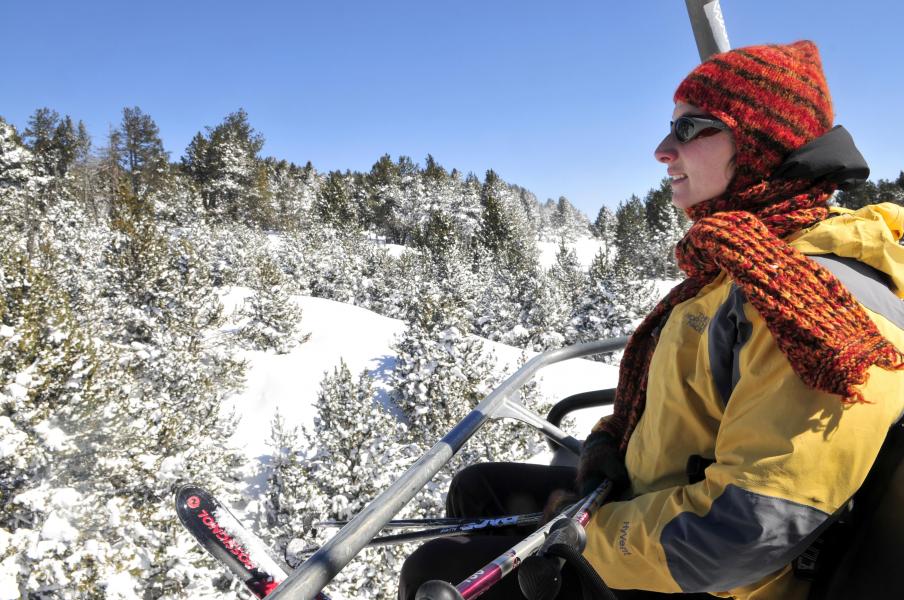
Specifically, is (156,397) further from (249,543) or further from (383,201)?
(383,201)

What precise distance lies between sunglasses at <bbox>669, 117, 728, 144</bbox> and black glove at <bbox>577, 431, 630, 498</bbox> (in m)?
1.23

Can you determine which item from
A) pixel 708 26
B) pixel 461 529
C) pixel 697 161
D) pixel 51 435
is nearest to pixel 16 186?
pixel 51 435

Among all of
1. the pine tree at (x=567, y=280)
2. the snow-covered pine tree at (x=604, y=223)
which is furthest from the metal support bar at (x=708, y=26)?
the snow-covered pine tree at (x=604, y=223)

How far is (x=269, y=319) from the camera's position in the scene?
33.7m

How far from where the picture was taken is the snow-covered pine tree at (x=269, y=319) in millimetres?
33562

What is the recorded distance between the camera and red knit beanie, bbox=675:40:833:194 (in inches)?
66.6

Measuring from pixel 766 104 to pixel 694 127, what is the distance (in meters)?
0.23

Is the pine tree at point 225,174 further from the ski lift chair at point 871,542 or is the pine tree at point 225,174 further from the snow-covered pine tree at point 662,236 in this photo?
the ski lift chair at point 871,542

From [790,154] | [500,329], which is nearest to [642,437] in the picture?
[790,154]

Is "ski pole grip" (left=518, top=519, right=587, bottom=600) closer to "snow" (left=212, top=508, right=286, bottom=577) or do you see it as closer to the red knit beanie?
the red knit beanie

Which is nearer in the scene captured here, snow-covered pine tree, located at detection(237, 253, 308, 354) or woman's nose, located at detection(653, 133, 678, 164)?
woman's nose, located at detection(653, 133, 678, 164)

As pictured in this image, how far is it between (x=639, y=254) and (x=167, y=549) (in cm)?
6476

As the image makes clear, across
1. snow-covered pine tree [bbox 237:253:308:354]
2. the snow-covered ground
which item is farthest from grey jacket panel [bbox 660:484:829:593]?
snow-covered pine tree [bbox 237:253:308:354]

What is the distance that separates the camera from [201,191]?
61.3m
